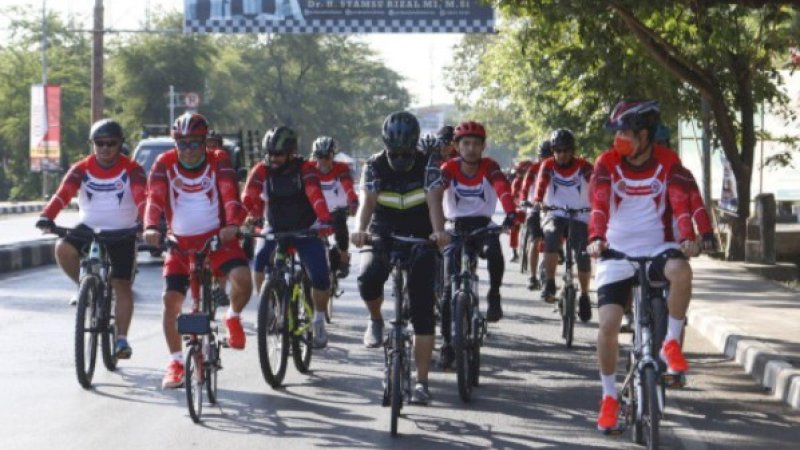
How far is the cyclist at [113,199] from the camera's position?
428 inches

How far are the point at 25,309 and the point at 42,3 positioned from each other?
5338cm

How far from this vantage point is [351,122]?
4151 inches

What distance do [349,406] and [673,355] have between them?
248 centimetres

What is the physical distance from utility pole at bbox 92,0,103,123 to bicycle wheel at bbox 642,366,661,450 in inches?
1182

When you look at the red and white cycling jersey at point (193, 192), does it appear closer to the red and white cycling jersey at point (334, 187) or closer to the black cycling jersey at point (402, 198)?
the black cycling jersey at point (402, 198)

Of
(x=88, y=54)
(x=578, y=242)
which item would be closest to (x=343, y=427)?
(x=578, y=242)

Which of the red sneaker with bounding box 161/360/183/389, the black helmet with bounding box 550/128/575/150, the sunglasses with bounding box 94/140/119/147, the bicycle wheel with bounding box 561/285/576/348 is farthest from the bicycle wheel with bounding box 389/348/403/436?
the black helmet with bounding box 550/128/575/150

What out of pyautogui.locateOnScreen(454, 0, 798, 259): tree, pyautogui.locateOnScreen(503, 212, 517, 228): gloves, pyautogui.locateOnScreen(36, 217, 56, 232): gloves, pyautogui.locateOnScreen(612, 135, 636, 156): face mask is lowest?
pyautogui.locateOnScreen(36, 217, 56, 232): gloves

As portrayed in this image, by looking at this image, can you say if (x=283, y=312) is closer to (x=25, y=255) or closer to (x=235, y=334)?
(x=235, y=334)

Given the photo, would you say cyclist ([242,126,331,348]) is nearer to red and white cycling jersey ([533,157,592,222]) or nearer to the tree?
red and white cycling jersey ([533,157,592,222])

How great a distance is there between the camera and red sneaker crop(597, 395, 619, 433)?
8.04m

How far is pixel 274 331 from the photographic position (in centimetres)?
1064

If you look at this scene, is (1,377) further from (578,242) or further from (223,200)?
(578,242)

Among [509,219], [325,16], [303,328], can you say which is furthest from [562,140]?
[325,16]
